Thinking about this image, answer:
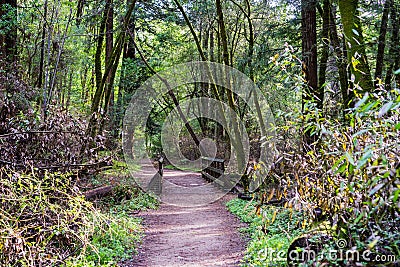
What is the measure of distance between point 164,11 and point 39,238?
1182 centimetres

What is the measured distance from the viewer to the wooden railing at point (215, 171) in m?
13.5

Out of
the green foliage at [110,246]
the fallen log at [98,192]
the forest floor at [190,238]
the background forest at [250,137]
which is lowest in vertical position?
the forest floor at [190,238]

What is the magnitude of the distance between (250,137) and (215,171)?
3.40 m

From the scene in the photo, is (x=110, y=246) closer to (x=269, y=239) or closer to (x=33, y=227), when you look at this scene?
(x=33, y=227)

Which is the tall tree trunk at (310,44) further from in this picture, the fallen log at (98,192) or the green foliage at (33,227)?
the green foliage at (33,227)

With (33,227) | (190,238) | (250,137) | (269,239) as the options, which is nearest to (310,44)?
(269,239)

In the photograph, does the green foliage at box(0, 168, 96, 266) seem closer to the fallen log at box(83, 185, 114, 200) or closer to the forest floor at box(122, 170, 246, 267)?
the forest floor at box(122, 170, 246, 267)

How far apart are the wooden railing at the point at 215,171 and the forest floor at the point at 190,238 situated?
3314 millimetres

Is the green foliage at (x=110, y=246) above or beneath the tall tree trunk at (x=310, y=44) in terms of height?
beneath

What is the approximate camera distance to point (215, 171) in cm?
1420

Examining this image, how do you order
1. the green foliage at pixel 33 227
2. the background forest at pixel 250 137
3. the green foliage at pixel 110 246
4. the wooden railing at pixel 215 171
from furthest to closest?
1. the wooden railing at pixel 215 171
2. the green foliage at pixel 110 246
3. the green foliage at pixel 33 227
4. the background forest at pixel 250 137

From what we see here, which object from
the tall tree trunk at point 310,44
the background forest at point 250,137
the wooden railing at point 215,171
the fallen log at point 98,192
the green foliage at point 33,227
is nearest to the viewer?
the background forest at point 250,137

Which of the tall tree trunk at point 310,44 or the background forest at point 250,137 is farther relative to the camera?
the tall tree trunk at point 310,44

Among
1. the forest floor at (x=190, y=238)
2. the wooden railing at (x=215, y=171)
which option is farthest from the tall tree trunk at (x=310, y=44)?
the wooden railing at (x=215, y=171)
